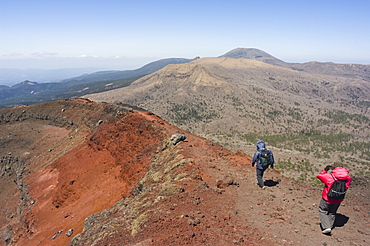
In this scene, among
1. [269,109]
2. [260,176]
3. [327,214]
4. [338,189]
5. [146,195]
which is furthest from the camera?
[269,109]

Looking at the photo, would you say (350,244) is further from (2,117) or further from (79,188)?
(2,117)

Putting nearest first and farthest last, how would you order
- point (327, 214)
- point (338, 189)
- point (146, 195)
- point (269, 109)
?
point (338, 189) < point (327, 214) < point (146, 195) < point (269, 109)

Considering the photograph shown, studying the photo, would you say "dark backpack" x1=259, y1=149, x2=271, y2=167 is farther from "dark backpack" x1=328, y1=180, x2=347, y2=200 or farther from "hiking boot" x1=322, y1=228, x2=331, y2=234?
"hiking boot" x1=322, y1=228, x2=331, y2=234

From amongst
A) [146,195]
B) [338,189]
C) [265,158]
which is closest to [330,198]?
[338,189]

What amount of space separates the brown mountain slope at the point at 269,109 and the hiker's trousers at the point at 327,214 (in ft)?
96.3

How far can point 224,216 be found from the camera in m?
6.78

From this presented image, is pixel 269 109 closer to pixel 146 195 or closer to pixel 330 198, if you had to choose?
pixel 146 195

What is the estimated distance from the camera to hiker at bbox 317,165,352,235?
5340 mm

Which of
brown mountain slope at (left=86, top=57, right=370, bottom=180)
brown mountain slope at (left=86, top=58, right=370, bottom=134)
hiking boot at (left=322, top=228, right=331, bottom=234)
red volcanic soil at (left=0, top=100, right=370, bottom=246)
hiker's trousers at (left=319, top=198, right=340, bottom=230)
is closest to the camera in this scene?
hiking boot at (left=322, top=228, right=331, bottom=234)

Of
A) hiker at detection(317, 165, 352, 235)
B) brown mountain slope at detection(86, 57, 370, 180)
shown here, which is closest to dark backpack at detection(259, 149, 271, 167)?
hiker at detection(317, 165, 352, 235)

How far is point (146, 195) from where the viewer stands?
362 inches

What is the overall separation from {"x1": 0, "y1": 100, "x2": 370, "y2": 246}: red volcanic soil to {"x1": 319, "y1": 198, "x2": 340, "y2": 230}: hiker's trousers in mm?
277

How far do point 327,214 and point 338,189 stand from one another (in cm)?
91

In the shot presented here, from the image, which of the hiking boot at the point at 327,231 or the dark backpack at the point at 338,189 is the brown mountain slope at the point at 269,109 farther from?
the dark backpack at the point at 338,189
